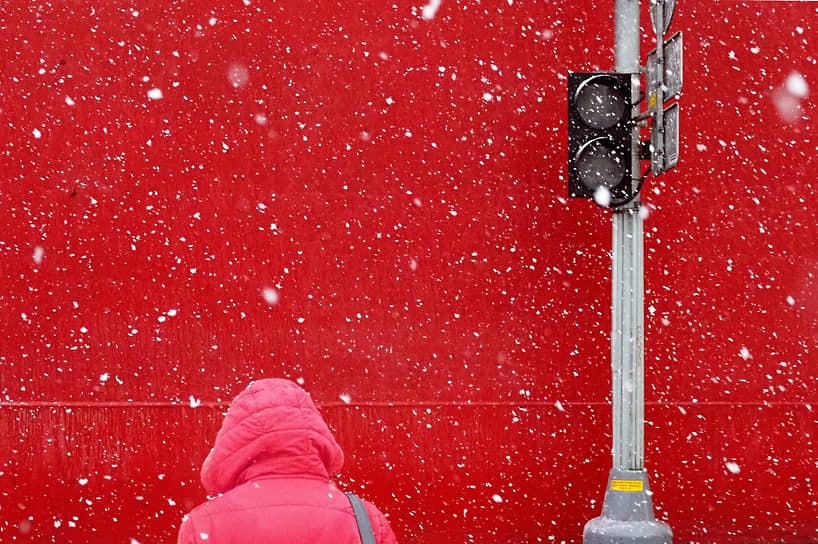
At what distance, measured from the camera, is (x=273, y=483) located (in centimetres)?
276

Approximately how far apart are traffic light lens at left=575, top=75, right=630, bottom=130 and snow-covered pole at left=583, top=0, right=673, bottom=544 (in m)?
0.12

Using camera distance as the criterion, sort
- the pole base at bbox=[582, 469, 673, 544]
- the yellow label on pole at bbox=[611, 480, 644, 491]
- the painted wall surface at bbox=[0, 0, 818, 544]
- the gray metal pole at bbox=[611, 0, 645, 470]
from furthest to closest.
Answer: the painted wall surface at bbox=[0, 0, 818, 544] → the gray metal pole at bbox=[611, 0, 645, 470] → the yellow label on pole at bbox=[611, 480, 644, 491] → the pole base at bbox=[582, 469, 673, 544]

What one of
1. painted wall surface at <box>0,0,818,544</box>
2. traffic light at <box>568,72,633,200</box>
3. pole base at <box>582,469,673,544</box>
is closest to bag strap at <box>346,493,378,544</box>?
pole base at <box>582,469,673,544</box>

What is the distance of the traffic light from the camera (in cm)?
728

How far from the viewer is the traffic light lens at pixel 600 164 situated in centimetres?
728

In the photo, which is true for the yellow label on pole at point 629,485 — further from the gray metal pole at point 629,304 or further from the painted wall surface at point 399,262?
the painted wall surface at point 399,262

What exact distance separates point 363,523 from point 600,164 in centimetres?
500

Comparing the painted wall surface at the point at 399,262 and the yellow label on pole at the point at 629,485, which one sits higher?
the painted wall surface at the point at 399,262

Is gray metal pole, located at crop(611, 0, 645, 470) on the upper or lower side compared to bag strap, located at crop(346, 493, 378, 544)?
upper

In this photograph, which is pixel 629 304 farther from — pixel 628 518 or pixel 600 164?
pixel 628 518

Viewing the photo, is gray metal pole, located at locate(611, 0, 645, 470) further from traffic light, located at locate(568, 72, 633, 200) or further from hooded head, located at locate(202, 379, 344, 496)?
hooded head, located at locate(202, 379, 344, 496)

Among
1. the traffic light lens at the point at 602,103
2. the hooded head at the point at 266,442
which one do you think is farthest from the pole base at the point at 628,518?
the hooded head at the point at 266,442

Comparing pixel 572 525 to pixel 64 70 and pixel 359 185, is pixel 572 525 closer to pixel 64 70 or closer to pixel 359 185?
pixel 359 185

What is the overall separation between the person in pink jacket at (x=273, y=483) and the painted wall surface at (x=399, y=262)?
581 centimetres
